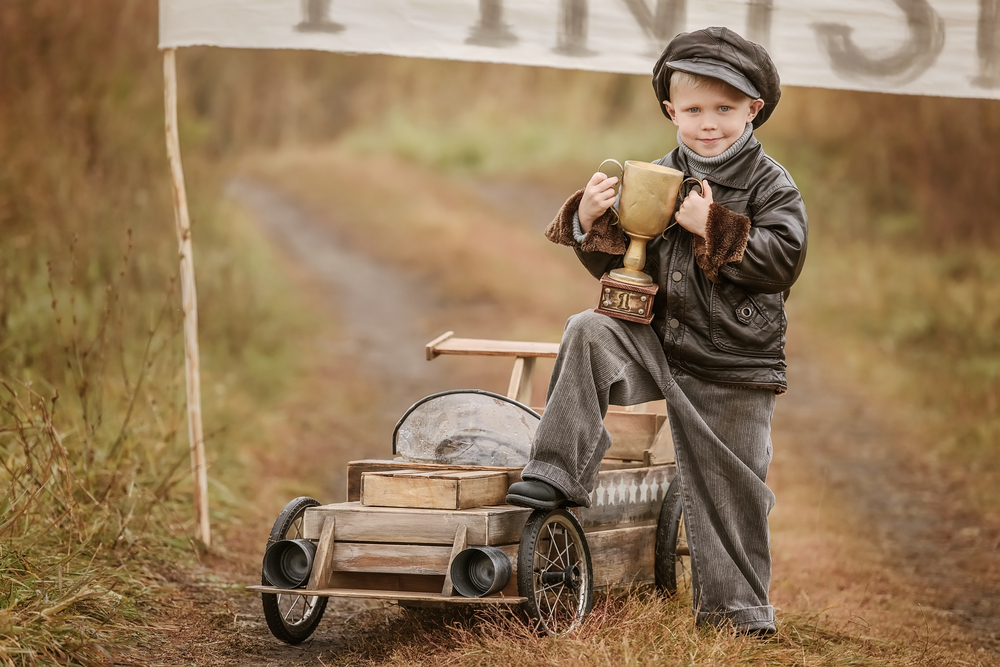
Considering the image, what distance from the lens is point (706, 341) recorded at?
3.22 m

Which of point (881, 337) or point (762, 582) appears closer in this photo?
point (762, 582)

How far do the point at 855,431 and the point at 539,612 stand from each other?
A: 5549 mm

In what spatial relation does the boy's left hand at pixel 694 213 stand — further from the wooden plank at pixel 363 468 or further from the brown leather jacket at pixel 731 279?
the wooden plank at pixel 363 468

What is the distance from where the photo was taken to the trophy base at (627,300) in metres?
3.16

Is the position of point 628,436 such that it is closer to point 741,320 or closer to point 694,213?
point 741,320

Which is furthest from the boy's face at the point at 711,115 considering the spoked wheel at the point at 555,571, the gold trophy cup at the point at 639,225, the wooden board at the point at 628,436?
the spoked wheel at the point at 555,571

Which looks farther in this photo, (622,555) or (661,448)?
(661,448)

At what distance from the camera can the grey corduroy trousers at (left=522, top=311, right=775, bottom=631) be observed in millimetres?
3148

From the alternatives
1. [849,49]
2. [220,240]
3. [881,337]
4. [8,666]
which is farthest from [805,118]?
[8,666]

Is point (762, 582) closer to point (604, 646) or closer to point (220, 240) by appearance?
point (604, 646)

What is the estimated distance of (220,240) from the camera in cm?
1028

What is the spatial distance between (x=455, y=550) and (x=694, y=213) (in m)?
1.16

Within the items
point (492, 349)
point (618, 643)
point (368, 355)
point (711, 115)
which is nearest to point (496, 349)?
point (492, 349)

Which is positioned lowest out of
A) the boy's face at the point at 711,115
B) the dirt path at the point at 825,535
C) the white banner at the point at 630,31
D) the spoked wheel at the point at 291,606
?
the dirt path at the point at 825,535
